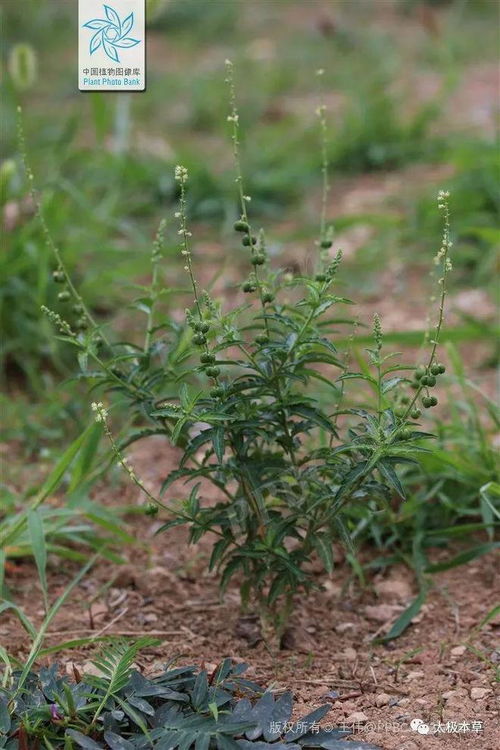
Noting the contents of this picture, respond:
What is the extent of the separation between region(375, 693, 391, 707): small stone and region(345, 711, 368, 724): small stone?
0.15 ft

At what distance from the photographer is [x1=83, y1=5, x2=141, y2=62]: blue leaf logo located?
1.78 meters

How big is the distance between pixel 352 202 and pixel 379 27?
234 cm

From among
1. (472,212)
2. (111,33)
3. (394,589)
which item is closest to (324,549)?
(394,589)

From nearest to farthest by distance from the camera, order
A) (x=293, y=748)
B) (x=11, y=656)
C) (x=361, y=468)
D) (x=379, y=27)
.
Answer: (x=293, y=748) → (x=361, y=468) → (x=11, y=656) → (x=379, y=27)

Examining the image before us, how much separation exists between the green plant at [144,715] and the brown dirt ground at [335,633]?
9 cm

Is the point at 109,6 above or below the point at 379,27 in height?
below

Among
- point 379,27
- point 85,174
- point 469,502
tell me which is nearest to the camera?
point 469,502

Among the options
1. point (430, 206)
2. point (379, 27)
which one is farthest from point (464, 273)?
point (379, 27)

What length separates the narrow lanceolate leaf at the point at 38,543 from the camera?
1860mm

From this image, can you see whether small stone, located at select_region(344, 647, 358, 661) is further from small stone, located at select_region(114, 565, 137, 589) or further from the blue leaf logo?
the blue leaf logo

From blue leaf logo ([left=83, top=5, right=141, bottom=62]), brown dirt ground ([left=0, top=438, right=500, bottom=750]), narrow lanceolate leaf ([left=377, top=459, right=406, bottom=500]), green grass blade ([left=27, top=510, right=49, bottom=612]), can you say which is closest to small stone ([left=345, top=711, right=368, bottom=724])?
brown dirt ground ([left=0, top=438, right=500, bottom=750])

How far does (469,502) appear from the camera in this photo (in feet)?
7.00

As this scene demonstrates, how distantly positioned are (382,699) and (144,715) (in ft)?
1.27

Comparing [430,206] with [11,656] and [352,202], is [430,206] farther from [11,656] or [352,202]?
[11,656]
